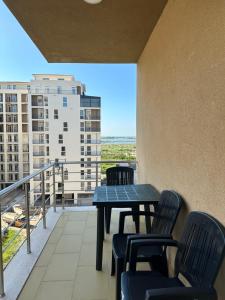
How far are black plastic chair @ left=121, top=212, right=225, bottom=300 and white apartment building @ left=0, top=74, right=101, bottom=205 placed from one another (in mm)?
5849

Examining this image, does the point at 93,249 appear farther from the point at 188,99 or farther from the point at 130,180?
the point at 188,99

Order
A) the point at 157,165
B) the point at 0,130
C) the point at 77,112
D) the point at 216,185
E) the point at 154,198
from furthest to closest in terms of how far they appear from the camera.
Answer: the point at 77,112
the point at 0,130
the point at 157,165
the point at 154,198
the point at 216,185

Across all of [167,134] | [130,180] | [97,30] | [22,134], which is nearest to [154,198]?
[167,134]

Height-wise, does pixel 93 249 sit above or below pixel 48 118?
below

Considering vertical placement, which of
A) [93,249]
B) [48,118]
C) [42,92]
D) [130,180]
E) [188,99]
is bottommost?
[93,249]

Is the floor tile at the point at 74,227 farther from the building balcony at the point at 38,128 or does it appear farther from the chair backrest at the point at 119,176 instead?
the building balcony at the point at 38,128

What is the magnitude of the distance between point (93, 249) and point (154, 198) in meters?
0.92

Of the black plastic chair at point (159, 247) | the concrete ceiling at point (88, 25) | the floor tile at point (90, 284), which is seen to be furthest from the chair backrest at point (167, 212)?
the concrete ceiling at point (88, 25)

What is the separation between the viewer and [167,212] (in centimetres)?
177

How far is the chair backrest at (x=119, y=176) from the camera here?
3.24 metres

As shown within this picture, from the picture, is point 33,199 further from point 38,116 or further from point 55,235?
point 38,116

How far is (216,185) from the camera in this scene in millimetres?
1146

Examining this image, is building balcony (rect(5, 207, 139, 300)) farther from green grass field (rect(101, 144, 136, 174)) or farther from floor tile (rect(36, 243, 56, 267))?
green grass field (rect(101, 144, 136, 174))

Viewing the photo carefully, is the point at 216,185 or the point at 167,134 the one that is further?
the point at 167,134
